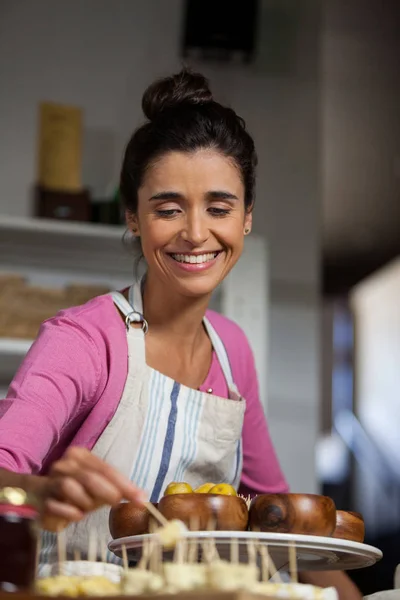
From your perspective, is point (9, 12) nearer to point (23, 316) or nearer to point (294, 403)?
point (23, 316)

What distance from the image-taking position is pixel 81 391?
1.45 meters

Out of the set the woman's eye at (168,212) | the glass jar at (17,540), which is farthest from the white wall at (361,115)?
the glass jar at (17,540)

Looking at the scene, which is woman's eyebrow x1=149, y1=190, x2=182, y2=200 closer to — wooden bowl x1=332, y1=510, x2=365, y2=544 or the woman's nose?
the woman's nose

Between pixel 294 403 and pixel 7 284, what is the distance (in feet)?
3.79

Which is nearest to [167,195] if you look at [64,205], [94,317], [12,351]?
[94,317]

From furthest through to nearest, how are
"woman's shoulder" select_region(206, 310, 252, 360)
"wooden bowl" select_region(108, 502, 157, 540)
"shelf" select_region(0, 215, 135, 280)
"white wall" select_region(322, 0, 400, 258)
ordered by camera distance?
1. "white wall" select_region(322, 0, 400, 258)
2. "shelf" select_region(0, 215, 135, 280)
3. "woman's shoulder" select_region(206, 310, 252, 360)
4. "wooden bowl" select_region(108, 502, 157, 540)

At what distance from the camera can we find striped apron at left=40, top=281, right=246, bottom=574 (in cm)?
153

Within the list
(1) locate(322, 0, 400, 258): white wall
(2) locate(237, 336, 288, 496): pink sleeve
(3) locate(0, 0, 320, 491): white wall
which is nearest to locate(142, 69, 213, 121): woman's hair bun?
(2) locate(237, 336, 288, 496): pink sleeve

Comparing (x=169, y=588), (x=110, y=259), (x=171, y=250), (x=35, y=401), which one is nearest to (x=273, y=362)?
(x=110, y=259)

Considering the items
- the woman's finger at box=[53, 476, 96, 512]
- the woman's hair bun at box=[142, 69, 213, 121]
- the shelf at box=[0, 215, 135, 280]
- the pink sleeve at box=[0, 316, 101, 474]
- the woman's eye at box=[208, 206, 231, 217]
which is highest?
the woman's hair bun at box=[142, 69, 213, 121]

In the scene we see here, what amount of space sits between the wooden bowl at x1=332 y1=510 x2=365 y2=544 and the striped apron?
0.37m

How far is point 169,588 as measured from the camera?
0.81m

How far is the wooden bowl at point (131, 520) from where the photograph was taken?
1198 mm

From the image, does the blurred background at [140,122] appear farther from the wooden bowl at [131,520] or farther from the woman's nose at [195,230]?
the wooden bowl at [131,520]
